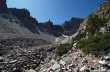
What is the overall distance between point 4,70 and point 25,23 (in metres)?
86.1

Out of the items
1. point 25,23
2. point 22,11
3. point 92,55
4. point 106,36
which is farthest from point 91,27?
point 22,11

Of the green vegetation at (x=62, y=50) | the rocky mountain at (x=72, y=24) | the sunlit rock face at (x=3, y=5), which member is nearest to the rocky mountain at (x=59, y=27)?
the rocky mountain at (x=72, y=24)

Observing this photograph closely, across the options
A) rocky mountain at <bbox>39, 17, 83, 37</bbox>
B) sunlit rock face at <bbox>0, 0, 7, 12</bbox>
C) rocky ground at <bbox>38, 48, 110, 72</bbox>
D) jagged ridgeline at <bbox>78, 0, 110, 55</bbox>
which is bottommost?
rocky mountain at <bbox>39, 17, 83, 37</bbox>

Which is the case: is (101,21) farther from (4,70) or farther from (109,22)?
(4,70)

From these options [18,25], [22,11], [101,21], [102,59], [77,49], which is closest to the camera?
[102,59]

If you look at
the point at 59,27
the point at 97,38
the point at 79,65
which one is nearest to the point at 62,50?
the point at 97,38

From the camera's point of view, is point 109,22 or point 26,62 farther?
point 26,62

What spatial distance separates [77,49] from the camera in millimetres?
20719

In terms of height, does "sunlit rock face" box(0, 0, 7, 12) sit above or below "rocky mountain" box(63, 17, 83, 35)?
above

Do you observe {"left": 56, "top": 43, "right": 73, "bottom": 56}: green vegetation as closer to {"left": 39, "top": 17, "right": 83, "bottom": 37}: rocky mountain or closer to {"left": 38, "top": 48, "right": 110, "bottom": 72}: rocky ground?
{"left": 38, "top": 48, "right": 110, "bottom": 72}: rocky ground

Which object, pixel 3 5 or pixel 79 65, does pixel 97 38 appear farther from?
pixel 3 5

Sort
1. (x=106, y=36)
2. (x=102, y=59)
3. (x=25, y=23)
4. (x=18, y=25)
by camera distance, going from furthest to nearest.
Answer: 1. (x=25, y=23)
2. (x=18, y=25)
3. (x=106, y=36)
4. (x=102, y=59)

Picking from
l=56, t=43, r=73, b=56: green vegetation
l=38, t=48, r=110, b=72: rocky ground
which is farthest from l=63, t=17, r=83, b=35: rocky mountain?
l=38, t=48, r=110, b=72: rocky ground

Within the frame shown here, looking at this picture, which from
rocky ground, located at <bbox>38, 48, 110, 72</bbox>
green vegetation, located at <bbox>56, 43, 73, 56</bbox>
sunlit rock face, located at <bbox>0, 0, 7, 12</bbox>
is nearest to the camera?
rocky ground, located at <bbox>38, 48, 110, 72</bbox>
